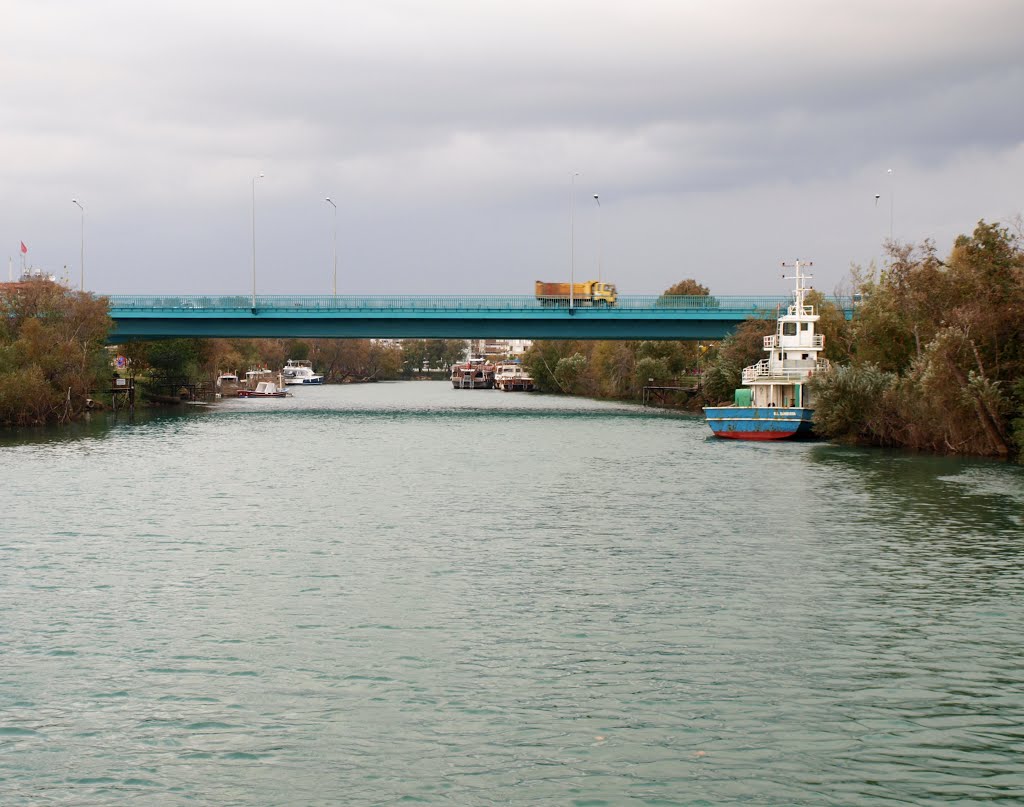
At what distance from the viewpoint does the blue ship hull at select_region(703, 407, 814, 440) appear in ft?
251

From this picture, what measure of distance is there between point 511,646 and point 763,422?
189 feet

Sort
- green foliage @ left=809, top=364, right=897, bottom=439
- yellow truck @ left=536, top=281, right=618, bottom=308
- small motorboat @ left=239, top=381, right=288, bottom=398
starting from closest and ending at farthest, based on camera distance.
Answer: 1. green foliage @ left=809, top=364, right=897, bottom=439
2. yellow truck @ left=536, top=281, right=618, bottom=308
3. small motorboat @ left=239, top=381, right=288, bottom=398

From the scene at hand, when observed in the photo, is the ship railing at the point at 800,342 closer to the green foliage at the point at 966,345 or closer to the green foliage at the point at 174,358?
the green foliage at the point at 966,345

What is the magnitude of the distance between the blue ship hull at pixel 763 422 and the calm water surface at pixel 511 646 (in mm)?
28677

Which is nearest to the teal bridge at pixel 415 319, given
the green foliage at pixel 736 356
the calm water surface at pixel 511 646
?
the green foliage at pixel 736 356

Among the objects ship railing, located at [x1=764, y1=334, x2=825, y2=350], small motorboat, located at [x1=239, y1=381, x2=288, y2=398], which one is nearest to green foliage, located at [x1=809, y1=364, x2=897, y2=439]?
ship railing, located at [x1=764, y1=334, x2=825, y2=350]

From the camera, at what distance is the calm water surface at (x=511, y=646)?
16.1 m

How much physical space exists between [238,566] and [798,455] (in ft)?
142

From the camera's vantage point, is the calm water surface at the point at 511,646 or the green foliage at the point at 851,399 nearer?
the calm water surface at the point at 511,646

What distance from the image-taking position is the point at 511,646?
22484 millimetres

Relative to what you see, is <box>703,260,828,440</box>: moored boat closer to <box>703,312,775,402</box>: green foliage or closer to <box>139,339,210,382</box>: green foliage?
<box>703,312,775,402</box>: green foliage

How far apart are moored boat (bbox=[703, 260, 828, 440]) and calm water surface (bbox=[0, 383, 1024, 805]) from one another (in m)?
29.1

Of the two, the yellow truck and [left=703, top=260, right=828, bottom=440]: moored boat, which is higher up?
the yellow truck

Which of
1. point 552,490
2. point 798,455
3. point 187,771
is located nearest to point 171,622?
point 187,771
